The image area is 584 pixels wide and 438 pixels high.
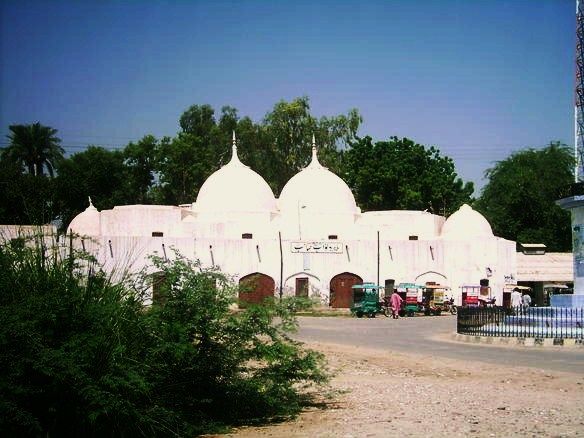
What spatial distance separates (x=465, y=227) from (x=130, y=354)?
127ft

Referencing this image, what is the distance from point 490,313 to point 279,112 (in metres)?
42.2

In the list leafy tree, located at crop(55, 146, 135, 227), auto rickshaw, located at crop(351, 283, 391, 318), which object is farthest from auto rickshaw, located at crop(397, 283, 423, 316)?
leafy tree, located at crop(55, 146, 135, 227)

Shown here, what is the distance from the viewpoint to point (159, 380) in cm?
915

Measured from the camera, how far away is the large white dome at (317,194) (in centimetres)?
Result: 4700

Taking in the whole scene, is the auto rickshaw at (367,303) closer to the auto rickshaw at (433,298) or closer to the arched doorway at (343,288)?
the auto rickshaw at (433,298)

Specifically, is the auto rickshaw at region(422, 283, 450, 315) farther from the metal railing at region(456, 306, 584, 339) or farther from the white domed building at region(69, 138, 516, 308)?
the metal railing at region(456, 306, 584, 339)

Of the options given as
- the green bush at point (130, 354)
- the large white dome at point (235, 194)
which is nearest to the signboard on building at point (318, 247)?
the large white dome at point (235, 194)

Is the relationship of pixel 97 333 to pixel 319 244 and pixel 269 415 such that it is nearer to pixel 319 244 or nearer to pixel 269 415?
pixel 269 415

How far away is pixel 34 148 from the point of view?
65.9m

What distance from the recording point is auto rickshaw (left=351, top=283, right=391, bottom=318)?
34.6 meters

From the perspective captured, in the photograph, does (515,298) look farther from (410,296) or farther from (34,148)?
(34,148)

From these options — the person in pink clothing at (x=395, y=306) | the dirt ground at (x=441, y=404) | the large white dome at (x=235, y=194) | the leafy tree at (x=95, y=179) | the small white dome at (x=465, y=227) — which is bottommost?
the dirt ground at (x=441, y=404)

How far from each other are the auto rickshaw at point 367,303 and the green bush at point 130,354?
23.6 m

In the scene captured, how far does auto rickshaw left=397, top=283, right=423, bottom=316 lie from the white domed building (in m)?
2.80
